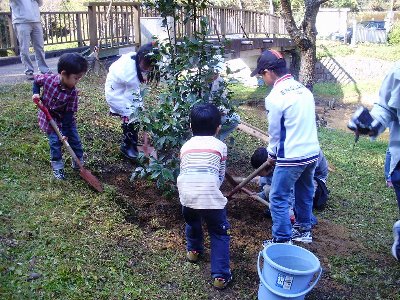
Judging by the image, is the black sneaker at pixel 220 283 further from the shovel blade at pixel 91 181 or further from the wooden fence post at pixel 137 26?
the wooden fence post at pixel 137 26

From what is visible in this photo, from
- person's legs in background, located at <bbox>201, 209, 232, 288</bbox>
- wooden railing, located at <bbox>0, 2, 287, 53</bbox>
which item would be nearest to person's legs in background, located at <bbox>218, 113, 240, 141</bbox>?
person's legs in background, located at <bbox>201, 209, 232, 288</bbox>

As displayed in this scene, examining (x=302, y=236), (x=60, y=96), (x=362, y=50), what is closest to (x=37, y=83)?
(x=60, y=96)

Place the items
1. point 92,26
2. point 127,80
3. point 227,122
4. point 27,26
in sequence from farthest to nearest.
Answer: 1. point 92,26
2. point 27,26
3. point 127,80
4. point 227,122

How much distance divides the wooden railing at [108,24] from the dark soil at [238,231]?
13.6ft

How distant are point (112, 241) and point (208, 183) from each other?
104 cm

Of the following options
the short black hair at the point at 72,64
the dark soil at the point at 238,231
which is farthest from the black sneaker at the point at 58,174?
the short black hair at the point at 72,64

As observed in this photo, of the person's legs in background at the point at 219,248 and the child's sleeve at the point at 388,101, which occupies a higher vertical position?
the child's sleeve at the point at 388,101

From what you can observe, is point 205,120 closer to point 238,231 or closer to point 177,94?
point 177,94

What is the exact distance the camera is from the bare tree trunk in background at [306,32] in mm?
11000

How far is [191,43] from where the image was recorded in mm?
4082

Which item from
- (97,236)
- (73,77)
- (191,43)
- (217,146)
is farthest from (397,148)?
(73,77)

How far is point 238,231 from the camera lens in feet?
13.3

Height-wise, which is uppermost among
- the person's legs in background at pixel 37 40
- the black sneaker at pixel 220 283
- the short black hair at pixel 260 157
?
the person's legs in background at pixel 37 40

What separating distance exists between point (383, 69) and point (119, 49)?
16449 mm
